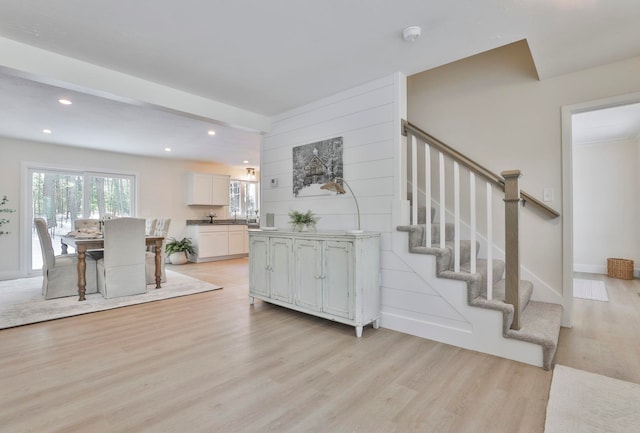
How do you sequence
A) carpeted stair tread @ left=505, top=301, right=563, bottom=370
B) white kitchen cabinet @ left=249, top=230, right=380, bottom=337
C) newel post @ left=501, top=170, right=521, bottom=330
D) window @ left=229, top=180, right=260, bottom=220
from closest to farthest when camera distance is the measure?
carpeted stair tread @ left=505, top=301, right=563, bottom=370
newel post @ left=501, top=170, right=521, bottom=330
white kitchen cabinet @ left=249, top=230, right=380, bottom=337
window @ left=229, top=180, right=260, bottom=220

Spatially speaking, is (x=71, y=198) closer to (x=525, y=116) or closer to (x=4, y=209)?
(x=4, y=209)

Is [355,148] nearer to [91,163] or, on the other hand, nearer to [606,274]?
[606,274]

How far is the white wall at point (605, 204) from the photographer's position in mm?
5168

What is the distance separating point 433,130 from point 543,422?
293cm

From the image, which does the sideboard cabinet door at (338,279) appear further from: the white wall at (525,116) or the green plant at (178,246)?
the green plant at (178,246)

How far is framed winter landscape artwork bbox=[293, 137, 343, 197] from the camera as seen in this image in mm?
3424

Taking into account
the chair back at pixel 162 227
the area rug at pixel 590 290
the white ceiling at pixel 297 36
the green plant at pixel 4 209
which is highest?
the white ceiling at pixel 297 36

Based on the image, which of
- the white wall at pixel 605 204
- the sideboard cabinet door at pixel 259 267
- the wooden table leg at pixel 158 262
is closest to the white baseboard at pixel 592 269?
the white wall at pixel 605 204

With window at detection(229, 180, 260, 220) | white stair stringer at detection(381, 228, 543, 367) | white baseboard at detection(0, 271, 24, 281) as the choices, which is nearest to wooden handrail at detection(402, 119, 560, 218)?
white stair stringer at detection(381, 228, 543, 367)

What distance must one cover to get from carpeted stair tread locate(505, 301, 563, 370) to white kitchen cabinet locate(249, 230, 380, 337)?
1135 millimetres

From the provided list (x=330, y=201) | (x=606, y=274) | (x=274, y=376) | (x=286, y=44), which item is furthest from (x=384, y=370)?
(x=606, y=274)

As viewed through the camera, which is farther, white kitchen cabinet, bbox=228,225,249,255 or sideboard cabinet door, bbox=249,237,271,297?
white kitchen cabinet, bbox=228,225,249,255

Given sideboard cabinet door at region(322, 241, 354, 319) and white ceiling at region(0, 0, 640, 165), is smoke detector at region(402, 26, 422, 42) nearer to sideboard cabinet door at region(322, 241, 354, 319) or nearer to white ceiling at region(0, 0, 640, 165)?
white ceiling at region(0, 0, 640, 165)

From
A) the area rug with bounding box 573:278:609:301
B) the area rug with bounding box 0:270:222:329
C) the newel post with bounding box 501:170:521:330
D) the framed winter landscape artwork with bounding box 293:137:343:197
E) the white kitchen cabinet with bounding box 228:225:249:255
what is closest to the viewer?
the newel post with bounding box 501:170:521:330
